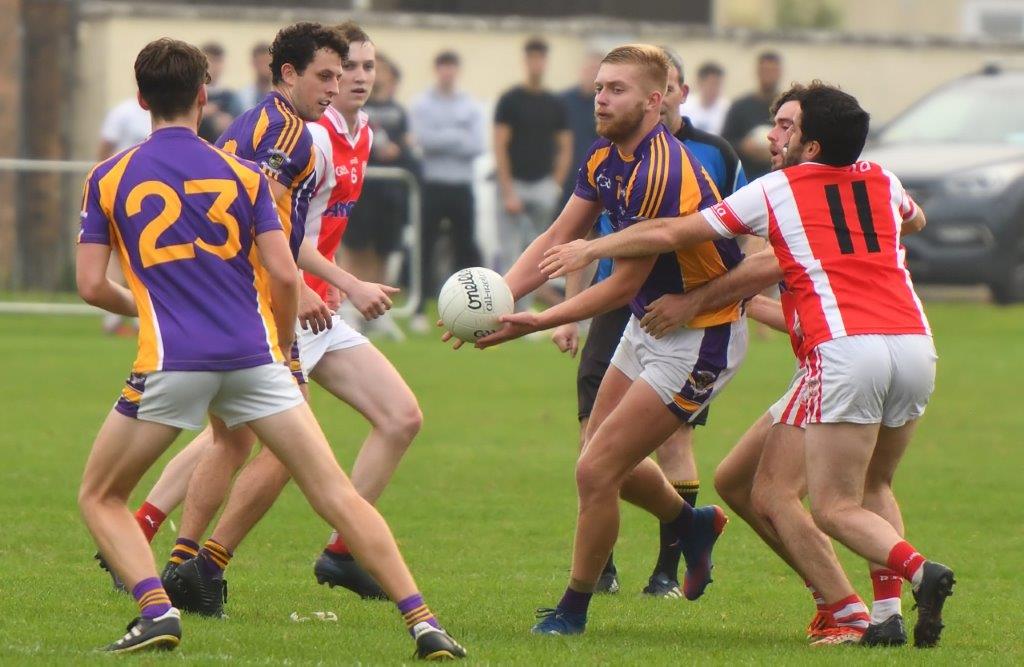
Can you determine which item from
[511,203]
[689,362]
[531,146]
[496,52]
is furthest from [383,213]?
[689,362]

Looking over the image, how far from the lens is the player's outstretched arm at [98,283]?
6445mm

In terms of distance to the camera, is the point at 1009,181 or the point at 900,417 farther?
the point at 1009,181

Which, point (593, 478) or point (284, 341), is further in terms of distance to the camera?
point (593, 478)

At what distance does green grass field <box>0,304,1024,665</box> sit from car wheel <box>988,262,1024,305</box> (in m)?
5.33

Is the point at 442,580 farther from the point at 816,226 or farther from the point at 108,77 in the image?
the point at 108,77

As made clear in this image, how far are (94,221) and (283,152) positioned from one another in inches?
48.6

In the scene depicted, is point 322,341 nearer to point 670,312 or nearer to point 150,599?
point 670,312

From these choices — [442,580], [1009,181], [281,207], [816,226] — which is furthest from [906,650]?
[1009,181]

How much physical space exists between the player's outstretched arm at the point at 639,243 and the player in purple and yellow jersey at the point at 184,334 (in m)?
1.11

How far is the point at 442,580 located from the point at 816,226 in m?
2.40

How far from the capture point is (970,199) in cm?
2092

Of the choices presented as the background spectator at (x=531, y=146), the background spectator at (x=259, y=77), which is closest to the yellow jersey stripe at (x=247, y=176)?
the background spectator at (x=259, y=77)

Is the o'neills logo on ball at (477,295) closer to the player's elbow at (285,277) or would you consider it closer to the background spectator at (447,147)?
the player's elbow at (285,277)

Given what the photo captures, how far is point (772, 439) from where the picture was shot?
7.34 meters
